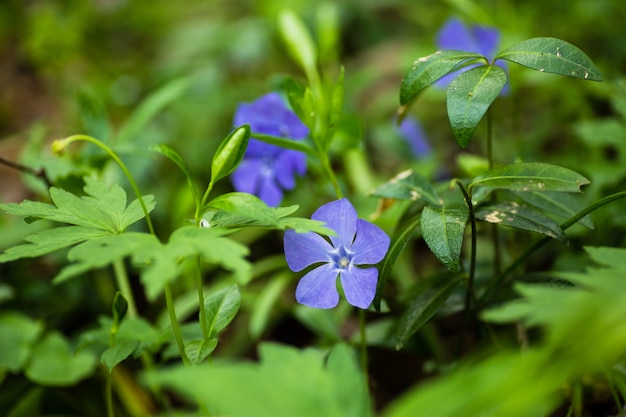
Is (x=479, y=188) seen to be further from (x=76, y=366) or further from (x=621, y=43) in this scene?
(x=621, y=43)

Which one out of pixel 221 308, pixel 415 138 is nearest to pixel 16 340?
pixel 221 308

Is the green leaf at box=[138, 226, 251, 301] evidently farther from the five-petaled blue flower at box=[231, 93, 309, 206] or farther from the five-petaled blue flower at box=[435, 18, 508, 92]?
the five-petaled blue flower at box=[435, 18, 508, 92]

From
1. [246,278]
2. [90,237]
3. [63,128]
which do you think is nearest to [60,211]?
[90,237]

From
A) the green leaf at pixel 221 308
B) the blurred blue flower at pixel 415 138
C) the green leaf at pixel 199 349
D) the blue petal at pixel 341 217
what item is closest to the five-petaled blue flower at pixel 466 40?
the blurred blue flower at pixel 415 138

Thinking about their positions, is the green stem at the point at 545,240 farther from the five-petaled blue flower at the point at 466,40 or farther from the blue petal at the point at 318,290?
the five-petaled blue flower at the point at 466,40

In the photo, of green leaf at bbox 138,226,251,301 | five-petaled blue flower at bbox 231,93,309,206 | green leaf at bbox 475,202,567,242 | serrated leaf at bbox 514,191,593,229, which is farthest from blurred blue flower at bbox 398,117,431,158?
green leaf at bbox 138,226,251,301

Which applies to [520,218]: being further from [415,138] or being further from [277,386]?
[415,138]
